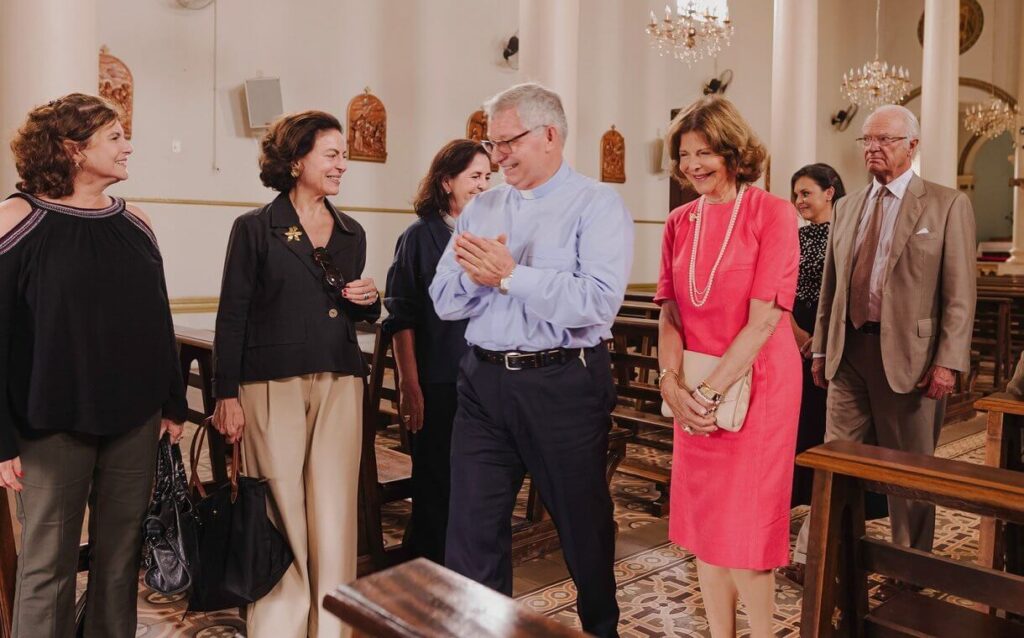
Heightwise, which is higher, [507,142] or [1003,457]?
[507,142]

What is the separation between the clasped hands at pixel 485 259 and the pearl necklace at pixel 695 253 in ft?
1.81

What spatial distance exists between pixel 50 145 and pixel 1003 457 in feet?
9.03

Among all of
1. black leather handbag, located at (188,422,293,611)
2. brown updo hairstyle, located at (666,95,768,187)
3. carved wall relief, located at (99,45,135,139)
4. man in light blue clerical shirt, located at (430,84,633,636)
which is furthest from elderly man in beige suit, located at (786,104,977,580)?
carved wall relief, located at (99,45,135,139)

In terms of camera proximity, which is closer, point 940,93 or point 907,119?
point 907,119

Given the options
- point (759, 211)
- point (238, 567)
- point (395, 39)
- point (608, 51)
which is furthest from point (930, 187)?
point (608, 51)

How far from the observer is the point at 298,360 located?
8.35 ft

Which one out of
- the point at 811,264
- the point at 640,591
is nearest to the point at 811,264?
the point at 811,264

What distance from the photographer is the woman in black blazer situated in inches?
99.5

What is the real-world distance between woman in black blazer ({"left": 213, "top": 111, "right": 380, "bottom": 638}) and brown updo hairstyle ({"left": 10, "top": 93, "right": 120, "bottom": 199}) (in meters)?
0.45

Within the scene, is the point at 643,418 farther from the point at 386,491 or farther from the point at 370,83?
the point at 370,83

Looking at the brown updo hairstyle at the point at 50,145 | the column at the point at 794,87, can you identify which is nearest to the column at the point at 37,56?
the brown updo hairstyle at the point at 50,145

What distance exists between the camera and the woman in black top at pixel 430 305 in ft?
9.96

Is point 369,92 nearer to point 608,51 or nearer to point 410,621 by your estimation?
point 608,51

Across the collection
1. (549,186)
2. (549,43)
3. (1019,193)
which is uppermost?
(549,43)
